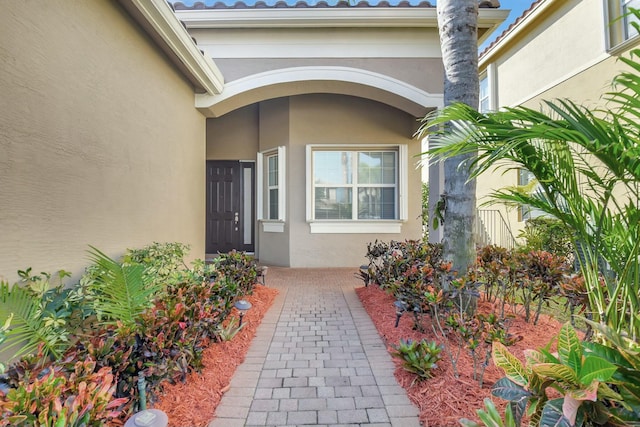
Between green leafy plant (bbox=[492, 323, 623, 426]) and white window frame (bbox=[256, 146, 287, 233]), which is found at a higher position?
white window frame (bbox=[256, 146, 287, 233])

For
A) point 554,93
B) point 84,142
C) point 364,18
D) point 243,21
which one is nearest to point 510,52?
point 554,93

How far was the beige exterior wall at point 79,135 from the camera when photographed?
8.19 feet

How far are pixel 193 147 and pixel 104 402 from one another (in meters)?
4.93

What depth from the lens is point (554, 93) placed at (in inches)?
314

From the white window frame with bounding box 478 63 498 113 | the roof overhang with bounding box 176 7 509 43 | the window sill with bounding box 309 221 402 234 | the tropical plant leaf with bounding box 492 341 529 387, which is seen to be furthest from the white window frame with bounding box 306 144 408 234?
the tropical plant leaf with bounding box 492 341 529 387

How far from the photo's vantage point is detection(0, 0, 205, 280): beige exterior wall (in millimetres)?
2496

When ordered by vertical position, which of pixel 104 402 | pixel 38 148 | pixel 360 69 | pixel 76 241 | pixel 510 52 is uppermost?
pixel 510 52

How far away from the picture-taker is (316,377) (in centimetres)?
271

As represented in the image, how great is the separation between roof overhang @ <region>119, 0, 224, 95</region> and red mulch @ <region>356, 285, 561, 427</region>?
15.0 feet

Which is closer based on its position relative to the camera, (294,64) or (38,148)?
(38,148)

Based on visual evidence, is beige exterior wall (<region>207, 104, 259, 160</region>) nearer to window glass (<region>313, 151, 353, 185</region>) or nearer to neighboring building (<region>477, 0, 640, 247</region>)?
window glass (<region>313, 151, 353, 185</region>)

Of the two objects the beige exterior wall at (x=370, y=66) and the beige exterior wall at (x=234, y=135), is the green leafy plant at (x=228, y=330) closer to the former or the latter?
the beige exterior wall at (x=370, y=66)

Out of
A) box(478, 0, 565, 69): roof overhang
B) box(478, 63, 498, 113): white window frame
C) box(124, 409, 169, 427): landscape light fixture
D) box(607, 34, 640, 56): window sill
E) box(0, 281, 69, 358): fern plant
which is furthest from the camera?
box(478, 63, 498, 113): white window frame

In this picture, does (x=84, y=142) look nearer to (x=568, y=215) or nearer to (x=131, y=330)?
(x=131, y=330)
